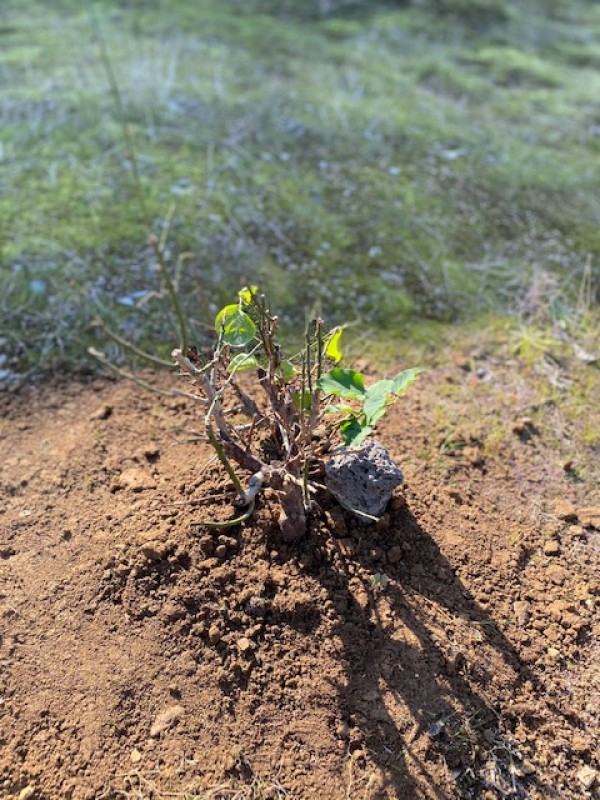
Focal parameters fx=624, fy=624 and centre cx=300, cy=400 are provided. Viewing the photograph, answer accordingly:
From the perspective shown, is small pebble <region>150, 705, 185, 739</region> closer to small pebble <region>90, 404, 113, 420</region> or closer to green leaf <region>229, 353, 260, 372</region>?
green leaf <region>229, 353, 260, 372</region>

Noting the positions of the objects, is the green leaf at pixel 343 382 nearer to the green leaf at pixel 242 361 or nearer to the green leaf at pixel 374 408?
the green leaf at pixel 374 408

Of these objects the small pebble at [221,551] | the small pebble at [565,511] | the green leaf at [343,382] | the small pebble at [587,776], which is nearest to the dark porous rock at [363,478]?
the green leaf at [343,382]

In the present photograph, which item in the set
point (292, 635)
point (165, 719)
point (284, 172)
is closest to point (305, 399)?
point (292, 635)

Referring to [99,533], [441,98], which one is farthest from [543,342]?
[441,98]

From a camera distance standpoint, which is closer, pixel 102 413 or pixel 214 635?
pixel 214 635

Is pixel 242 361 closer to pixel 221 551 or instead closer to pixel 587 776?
pixel 221 551
